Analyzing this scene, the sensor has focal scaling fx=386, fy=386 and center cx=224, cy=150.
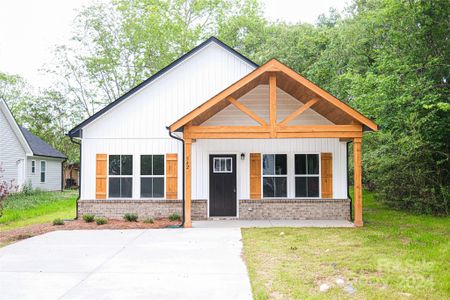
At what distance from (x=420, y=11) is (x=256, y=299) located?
41.9 feet

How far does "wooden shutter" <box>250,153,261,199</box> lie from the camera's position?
12.2 meters

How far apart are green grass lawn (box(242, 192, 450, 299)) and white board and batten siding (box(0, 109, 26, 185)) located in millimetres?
16679

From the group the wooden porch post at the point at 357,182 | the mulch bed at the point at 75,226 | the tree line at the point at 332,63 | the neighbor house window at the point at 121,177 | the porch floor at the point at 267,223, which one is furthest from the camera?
the tree line at the point at 332,63

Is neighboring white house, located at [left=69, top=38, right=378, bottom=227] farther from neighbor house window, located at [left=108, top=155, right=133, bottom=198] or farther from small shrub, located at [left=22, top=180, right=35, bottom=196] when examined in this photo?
small shrub, located at [left=22, top=180, right=35, bottom=196]

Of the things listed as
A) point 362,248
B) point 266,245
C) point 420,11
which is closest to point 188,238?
point 266,245

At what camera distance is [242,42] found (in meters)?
Result: 32.4

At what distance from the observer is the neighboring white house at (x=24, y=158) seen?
832 inches

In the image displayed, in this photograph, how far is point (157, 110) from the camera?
12648 mm

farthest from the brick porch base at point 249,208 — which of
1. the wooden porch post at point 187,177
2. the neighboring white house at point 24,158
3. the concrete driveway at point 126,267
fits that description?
the neighboring white house at point 24,158

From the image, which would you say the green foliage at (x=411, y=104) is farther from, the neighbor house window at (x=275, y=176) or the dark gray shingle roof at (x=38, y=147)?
the dark gray shingle roof at (x=38, y=147)

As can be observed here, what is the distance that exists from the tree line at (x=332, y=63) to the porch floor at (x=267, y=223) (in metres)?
3.98

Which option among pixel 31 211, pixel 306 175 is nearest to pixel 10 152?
pixel 31 211

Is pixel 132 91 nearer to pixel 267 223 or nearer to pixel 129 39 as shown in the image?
pixel 267 223

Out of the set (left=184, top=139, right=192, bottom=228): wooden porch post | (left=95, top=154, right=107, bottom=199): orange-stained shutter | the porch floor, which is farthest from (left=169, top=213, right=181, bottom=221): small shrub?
(left=95, top=154, right=107, bottom=199): orange-stained shutter
